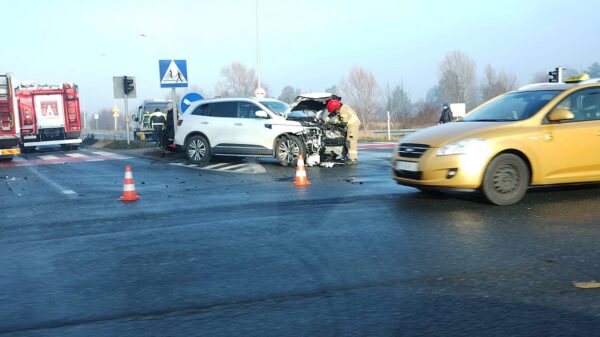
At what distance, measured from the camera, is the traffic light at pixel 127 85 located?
22328mm

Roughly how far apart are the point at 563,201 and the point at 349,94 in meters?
52.5

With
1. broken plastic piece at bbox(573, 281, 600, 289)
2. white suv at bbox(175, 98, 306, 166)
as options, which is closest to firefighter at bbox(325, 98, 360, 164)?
white suv at bbox(175, 98, 306, 166)

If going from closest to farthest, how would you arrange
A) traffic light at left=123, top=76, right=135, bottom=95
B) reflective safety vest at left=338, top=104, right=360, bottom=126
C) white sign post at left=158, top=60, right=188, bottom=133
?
reflective safety vest at left=338, top=104, right=360, bottom=126 < white sign post at left=158, top=60, right=188, bottom=133 < traffic light at left=123, top=76, right=135, bottom=95

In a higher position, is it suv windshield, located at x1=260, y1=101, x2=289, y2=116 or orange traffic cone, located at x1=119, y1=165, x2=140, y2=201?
suv windshield, located at x1=260, y1=101, x2=289, y2=116

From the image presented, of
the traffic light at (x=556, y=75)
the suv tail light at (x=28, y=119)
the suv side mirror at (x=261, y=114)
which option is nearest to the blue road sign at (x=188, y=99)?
the suv side mirror at (x=261, y=114)

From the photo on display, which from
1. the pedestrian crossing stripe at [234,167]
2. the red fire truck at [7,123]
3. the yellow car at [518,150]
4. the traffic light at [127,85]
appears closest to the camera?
the yellow car at [518,150]

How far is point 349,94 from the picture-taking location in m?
59.9

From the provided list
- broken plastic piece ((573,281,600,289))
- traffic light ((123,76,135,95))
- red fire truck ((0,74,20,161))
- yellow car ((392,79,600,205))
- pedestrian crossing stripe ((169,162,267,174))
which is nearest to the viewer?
broken plastic piece ((573,281,600,289))

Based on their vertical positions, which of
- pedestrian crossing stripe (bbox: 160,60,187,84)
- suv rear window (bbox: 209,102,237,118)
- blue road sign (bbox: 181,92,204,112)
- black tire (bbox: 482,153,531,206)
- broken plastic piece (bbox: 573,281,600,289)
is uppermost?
pedestrian crossing stripe (bbox: 160,60,187,84)

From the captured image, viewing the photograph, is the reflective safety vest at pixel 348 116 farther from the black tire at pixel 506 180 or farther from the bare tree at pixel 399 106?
the bare tree at pixel 399 106

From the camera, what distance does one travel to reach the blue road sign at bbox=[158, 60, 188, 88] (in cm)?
1841

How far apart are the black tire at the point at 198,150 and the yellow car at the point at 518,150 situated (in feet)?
27.4

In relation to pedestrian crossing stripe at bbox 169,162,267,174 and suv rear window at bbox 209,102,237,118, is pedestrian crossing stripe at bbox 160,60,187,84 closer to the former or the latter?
suv rear window at bbox 209,102,237,118

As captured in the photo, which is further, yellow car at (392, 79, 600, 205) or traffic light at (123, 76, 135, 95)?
traffic light at (123, 76, 135, 95)
